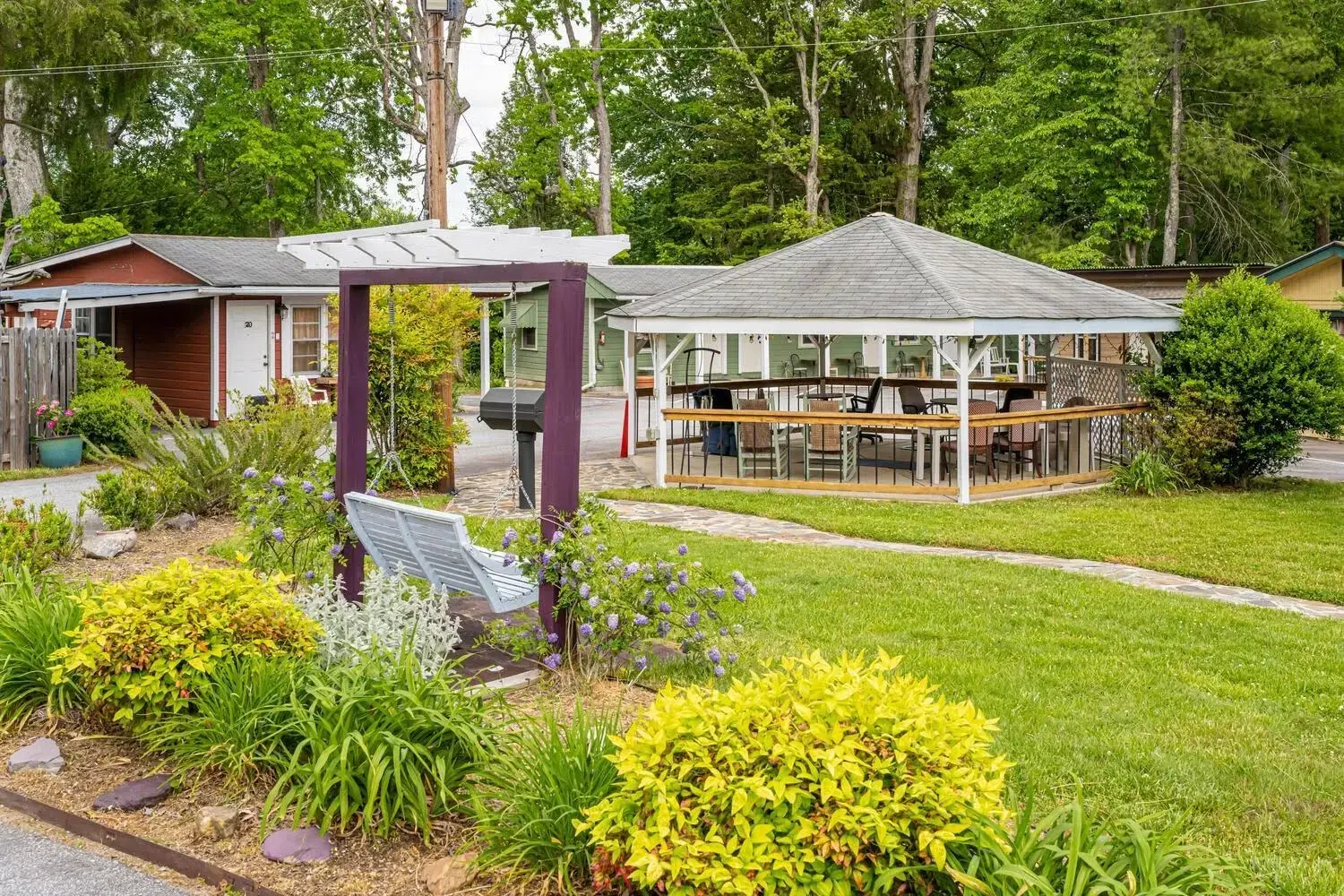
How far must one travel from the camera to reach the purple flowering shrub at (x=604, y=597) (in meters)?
5.98

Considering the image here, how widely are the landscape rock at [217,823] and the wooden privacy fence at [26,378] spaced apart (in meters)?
13.6

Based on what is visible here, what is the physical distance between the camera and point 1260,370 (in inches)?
567

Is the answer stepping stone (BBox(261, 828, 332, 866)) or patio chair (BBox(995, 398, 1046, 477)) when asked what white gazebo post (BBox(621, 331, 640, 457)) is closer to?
patio chair (BBox(995, 398, 1046, 477))

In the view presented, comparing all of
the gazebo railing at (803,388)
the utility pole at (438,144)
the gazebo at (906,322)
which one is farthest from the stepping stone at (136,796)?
the gazebo railing at (803,388)

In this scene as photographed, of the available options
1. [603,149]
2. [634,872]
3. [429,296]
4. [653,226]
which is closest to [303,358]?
[429,296]

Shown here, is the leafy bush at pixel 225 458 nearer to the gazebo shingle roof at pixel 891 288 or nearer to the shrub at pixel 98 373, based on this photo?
the gazebo shingle roof at pixel 891 288

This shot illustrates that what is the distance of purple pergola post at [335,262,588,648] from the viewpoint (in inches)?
236

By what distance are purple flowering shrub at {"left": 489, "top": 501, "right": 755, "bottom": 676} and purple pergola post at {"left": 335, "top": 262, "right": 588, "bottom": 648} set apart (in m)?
0.12

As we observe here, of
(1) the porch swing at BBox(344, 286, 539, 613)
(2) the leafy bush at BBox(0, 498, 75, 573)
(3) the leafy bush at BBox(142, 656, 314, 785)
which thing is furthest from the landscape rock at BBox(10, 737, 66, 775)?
(2) the leafy bush at BBox(0, 498, 75, 573)

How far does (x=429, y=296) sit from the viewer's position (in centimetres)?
1397

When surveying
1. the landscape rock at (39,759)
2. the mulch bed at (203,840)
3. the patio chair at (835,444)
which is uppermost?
the patio chair at (835,444)

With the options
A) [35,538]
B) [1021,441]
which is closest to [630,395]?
[1021,441]

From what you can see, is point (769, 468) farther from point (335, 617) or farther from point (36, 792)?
point (36, 792)

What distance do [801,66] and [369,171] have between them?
17984 millimetres
